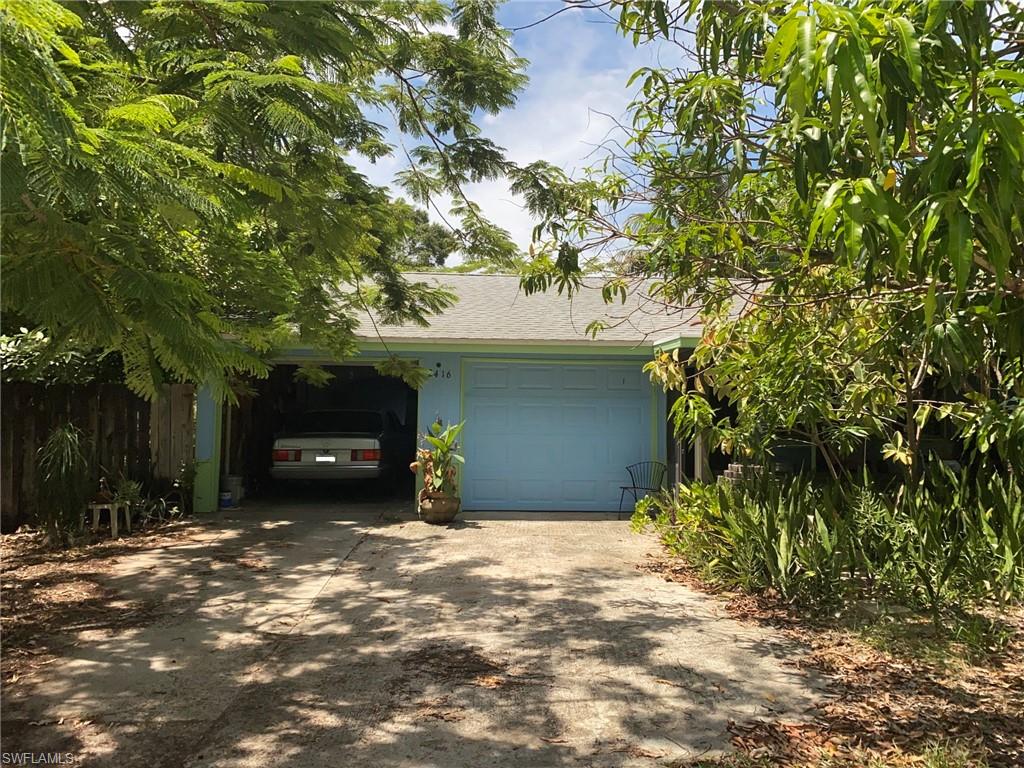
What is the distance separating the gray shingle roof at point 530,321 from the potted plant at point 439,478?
59.2 inches

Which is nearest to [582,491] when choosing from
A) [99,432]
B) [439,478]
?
[439,478]

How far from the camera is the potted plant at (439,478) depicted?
10438mm

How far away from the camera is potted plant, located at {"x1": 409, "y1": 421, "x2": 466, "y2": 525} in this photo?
10438 millimetres

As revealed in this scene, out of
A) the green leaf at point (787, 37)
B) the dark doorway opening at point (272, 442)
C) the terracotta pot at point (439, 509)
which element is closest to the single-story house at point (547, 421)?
the dark doorway opening at point (272, 442)

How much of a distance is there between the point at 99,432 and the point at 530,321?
21.3 ft

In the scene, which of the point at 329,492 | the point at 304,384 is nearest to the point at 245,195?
the point at 329,492

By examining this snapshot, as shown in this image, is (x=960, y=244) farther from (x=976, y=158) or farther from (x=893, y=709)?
(x=893, y=709)

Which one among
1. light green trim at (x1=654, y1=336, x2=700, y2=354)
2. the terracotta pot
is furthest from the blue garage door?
light green trim at (x1=654, y1=336, x2=700, y2=354)

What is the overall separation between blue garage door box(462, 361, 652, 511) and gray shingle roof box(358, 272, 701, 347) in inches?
26.4

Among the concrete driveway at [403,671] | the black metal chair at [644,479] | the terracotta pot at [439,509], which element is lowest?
the concrete driveway at [403,671]

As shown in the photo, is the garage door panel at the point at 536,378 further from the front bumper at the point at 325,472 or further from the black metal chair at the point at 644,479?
the front bumper at the point at 325,472

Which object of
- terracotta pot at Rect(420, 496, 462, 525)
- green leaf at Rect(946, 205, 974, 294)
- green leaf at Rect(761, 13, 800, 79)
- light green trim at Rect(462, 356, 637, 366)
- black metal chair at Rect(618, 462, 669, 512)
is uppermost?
green leaf at Rect(761, 13, 800, 79)

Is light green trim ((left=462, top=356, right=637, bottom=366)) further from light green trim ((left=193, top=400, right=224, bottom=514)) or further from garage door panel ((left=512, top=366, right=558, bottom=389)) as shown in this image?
light green trim ((left=193, top=400, right=224, bottom=514))

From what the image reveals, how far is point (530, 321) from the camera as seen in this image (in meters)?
11.9
